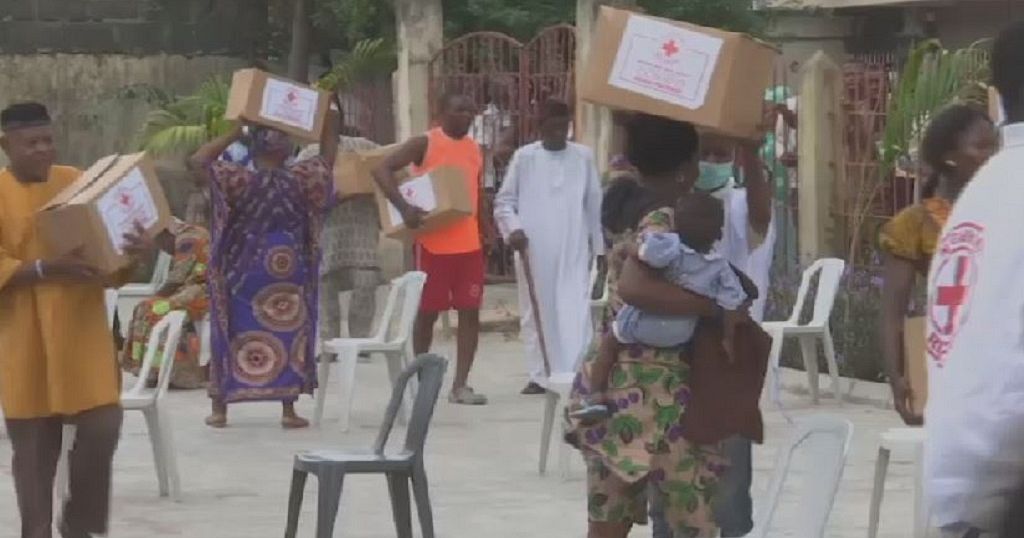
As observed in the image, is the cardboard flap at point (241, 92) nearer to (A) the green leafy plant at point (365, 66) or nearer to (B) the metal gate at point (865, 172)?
(B) the metal gate at point (865, 172)

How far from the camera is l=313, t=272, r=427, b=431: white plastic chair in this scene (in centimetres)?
1204

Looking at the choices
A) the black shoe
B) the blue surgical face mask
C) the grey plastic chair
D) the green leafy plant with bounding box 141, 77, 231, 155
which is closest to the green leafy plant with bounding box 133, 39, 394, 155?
the green leafy plant with bounding box 141, 77, 231, 155

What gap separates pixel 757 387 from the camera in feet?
21.2

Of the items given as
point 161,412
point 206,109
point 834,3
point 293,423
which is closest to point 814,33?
point 834,3

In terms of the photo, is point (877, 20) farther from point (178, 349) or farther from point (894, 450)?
point (894, 450)

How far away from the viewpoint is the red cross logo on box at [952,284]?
3.63 metres

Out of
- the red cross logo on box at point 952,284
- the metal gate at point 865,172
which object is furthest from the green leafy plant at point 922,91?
the red cross logo on box at point 952,284

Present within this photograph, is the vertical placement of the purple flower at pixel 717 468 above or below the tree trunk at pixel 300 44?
below

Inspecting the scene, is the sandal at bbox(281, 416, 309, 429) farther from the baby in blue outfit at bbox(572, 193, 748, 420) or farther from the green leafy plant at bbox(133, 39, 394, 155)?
the green leafy plant at bbox(133, 39, 394, 155)

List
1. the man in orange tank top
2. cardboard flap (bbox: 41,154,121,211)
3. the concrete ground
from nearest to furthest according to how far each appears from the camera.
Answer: cardboard flap (bbox: 41,154,121,211) < the concrete ground < the man in orange tank top

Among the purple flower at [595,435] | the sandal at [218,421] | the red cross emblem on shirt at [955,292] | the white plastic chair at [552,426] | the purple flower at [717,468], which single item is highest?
the red cross emblem on shirt at [955,292]

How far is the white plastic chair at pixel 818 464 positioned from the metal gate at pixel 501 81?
12.4 metres

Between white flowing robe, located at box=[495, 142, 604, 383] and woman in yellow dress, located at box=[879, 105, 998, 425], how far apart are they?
5586 millimetres

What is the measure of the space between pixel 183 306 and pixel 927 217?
7.93m
